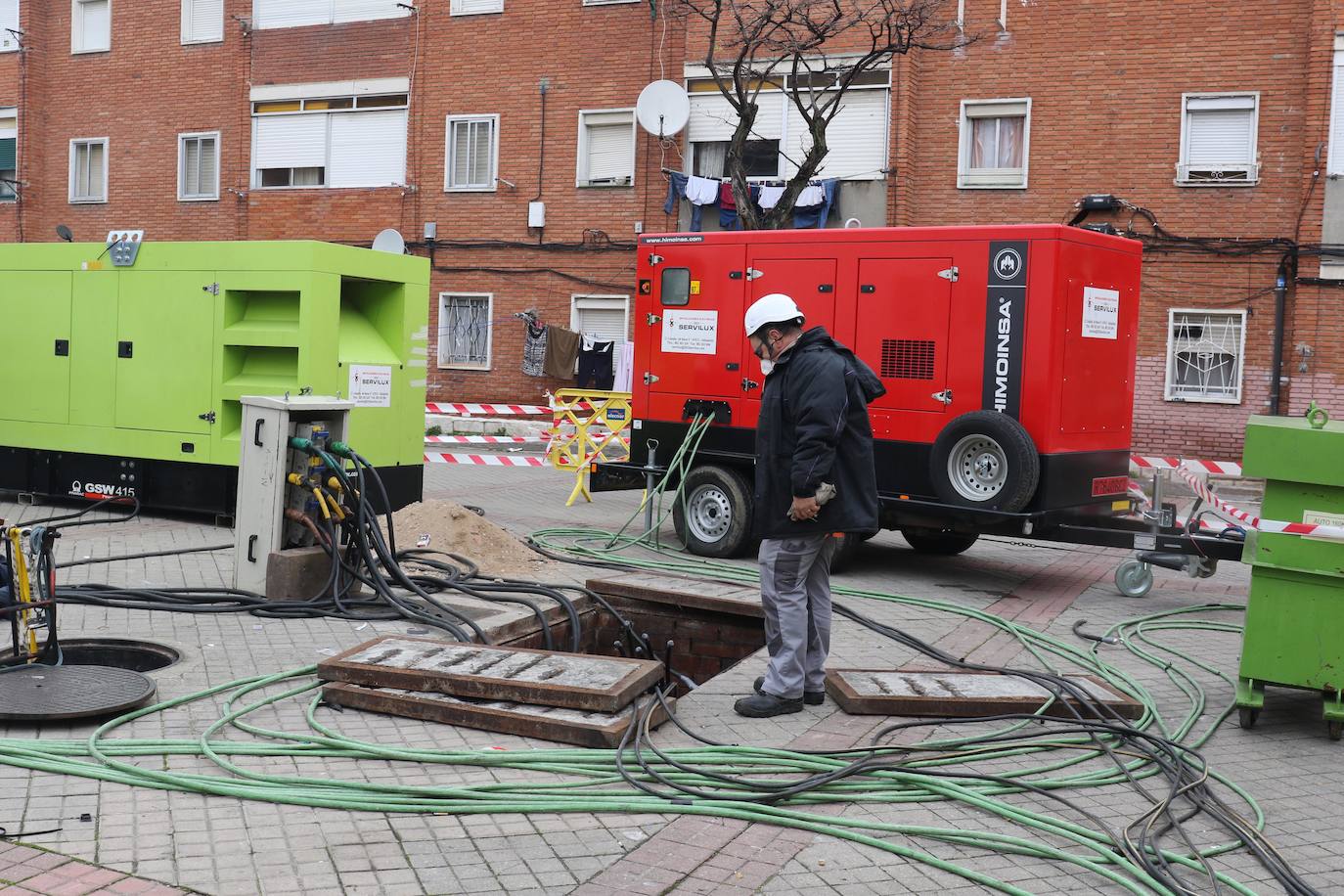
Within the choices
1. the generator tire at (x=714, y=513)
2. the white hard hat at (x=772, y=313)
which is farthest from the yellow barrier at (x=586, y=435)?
the white hard hat at (x=772, y=313)

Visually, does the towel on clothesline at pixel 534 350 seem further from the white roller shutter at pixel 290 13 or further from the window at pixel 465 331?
the white roller shutter at pixel 290 13

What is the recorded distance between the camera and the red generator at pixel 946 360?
988cm

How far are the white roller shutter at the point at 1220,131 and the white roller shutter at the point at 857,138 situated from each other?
4.78m

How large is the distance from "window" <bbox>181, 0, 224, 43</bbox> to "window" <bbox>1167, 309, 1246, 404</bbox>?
19832mm

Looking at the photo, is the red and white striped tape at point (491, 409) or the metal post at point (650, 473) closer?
the metal post at point (650, 473)

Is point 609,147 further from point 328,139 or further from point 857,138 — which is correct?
point 328,139

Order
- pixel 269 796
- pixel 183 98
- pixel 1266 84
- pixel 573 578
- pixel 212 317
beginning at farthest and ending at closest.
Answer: pixel 183 98 < pixel 1266 84 < pixel 212 317 < pixel 573 578 < pixel 269 796

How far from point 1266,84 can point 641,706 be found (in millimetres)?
18099

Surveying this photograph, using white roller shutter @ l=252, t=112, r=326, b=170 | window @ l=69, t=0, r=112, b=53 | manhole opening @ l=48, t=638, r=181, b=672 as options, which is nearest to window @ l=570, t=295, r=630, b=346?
white roller shutter @ l=252, t=112, r=326, b=170

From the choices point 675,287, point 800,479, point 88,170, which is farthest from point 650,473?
point 88,170

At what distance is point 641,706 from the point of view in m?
5.76

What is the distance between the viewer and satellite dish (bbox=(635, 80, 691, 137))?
22.2 metres

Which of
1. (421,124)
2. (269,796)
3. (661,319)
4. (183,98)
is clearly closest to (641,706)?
(269,796)

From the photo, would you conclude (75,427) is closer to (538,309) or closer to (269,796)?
(269,796)
